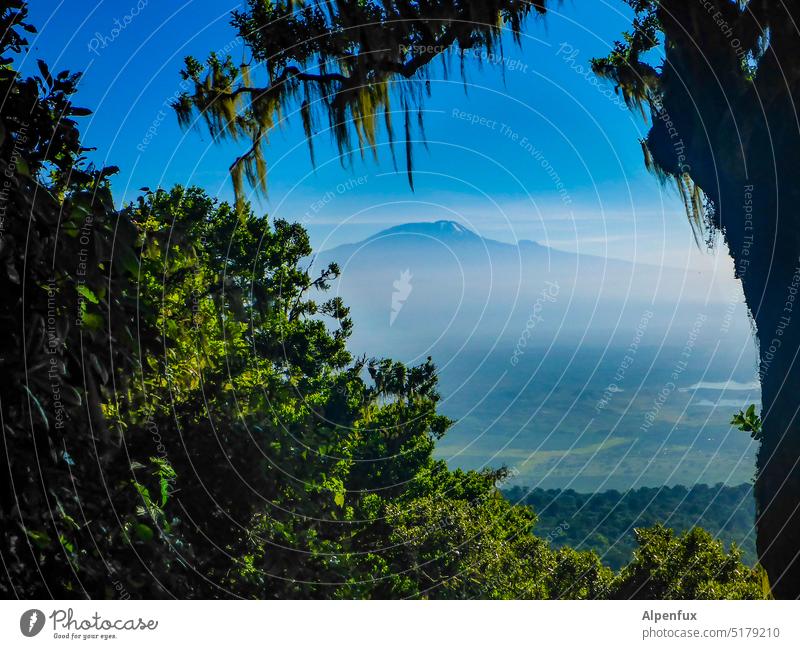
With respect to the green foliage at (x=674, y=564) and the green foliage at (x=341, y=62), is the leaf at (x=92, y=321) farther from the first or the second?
the green foliage at (x=674, y=564)

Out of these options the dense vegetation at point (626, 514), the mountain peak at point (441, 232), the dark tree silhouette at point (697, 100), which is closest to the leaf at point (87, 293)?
the dark tree silhouette at point (697, 100)

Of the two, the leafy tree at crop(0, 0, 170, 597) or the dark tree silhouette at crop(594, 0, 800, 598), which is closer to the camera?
the leafy tree at crop(0, 0, 170, 597)

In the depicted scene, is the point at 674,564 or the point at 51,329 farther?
the point at 674,564

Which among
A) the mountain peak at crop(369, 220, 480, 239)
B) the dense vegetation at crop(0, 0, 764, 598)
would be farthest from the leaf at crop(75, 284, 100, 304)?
the mountain peak at crop(369, 220, 480, 239)

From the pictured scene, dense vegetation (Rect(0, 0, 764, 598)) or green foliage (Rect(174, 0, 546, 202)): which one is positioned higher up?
green foliage (Rect(174, 0, 546, 202))

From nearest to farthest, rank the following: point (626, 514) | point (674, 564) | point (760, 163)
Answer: point (760, 163)
point (674, 564)
point (626, 514)

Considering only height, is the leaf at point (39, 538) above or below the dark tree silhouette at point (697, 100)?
below

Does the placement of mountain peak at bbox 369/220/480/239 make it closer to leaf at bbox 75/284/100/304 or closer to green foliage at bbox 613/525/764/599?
green foliage at bbox 613/525/764/599

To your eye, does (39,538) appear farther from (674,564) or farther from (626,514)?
(626,514)
